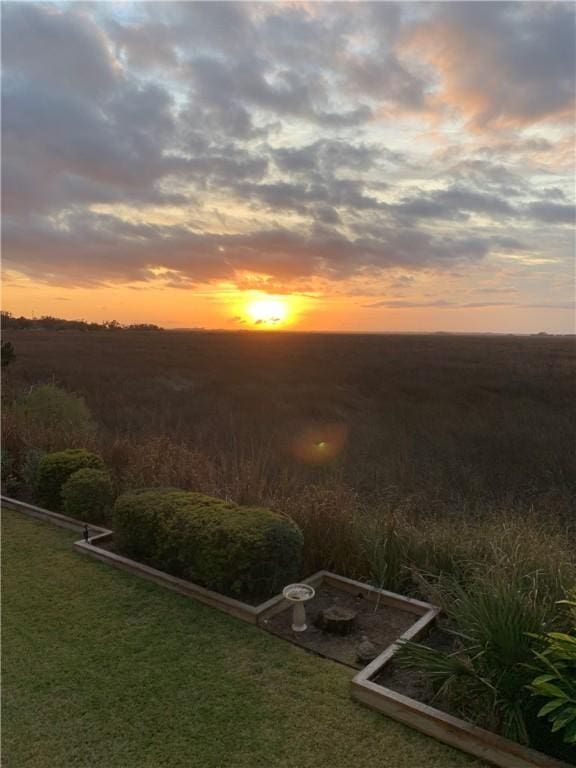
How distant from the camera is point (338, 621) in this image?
402cm

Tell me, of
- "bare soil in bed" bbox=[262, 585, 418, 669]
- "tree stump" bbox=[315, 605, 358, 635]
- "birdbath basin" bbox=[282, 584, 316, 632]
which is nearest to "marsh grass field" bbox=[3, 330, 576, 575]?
"bare soil in bed" bbox=[262, 585, 418, 669]

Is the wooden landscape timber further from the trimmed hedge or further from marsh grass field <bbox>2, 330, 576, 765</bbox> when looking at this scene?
the trimmed hedge

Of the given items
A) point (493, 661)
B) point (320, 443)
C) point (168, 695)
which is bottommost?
point (320, 443)

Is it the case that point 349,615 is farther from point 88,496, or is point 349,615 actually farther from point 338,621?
point 88,496

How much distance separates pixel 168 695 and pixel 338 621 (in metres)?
1.33

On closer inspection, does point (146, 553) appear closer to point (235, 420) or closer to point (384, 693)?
point (384, 693)

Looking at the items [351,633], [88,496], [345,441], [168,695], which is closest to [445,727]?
[351,633]

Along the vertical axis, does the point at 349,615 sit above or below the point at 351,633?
above

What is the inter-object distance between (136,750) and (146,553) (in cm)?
245

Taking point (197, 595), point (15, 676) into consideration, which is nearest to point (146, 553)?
point (197, 595)

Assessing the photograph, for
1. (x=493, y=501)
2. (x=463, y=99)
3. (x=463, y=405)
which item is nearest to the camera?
(x=463, y=99)

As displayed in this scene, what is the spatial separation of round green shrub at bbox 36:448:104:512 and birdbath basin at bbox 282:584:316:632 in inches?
151

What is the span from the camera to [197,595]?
14.8 feet

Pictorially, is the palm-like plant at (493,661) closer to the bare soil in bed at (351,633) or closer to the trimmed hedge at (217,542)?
the bare soil in bed at (351,633)
